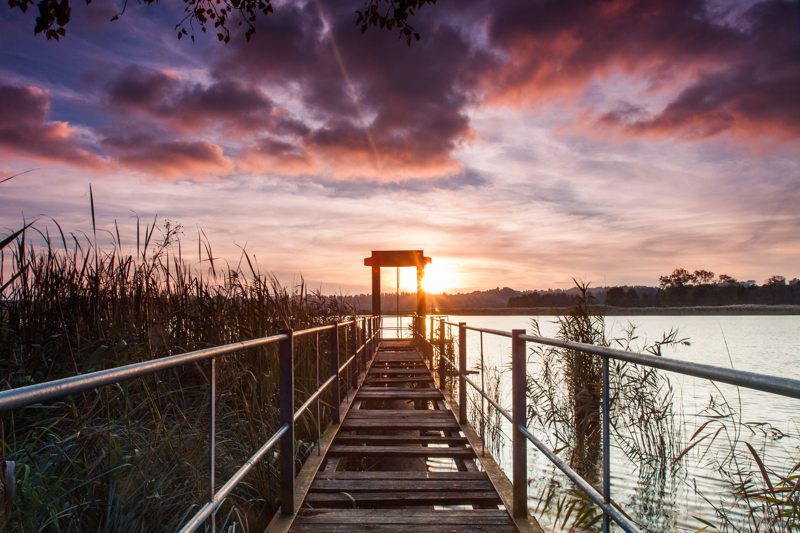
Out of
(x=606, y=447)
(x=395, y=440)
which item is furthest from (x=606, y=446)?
(x=395, y=440)

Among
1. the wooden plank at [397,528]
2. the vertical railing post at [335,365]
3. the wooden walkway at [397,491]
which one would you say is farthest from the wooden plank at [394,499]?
the vertical railing post at [335,365]

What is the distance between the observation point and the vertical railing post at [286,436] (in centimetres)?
343

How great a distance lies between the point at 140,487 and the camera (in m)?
2.98

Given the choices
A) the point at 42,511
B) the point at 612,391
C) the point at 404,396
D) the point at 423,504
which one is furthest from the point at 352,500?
the point at 612,391

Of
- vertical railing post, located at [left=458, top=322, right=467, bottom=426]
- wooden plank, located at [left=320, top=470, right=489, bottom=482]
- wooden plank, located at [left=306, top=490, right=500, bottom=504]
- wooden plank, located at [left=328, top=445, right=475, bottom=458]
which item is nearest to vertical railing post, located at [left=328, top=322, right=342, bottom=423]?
wooden plank, located at [left=328, top=445, right=475, bottom=458]

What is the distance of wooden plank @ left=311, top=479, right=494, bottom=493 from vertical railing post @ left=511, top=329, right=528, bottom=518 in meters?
0.69

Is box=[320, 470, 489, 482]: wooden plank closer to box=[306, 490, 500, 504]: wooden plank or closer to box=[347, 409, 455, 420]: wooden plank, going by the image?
box=[306, 490, 500, 504]: wooden plank

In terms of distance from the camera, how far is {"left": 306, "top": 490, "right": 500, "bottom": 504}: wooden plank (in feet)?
12.7

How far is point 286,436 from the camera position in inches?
135

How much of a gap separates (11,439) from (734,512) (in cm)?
685

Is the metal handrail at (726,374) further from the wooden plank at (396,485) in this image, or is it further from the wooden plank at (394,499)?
the wooden plank at (396,485)

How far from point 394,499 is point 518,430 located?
107 cm

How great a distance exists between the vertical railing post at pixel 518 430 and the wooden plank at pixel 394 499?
494 mm

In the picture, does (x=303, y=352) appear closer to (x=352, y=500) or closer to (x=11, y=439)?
(x=352, y=500)
